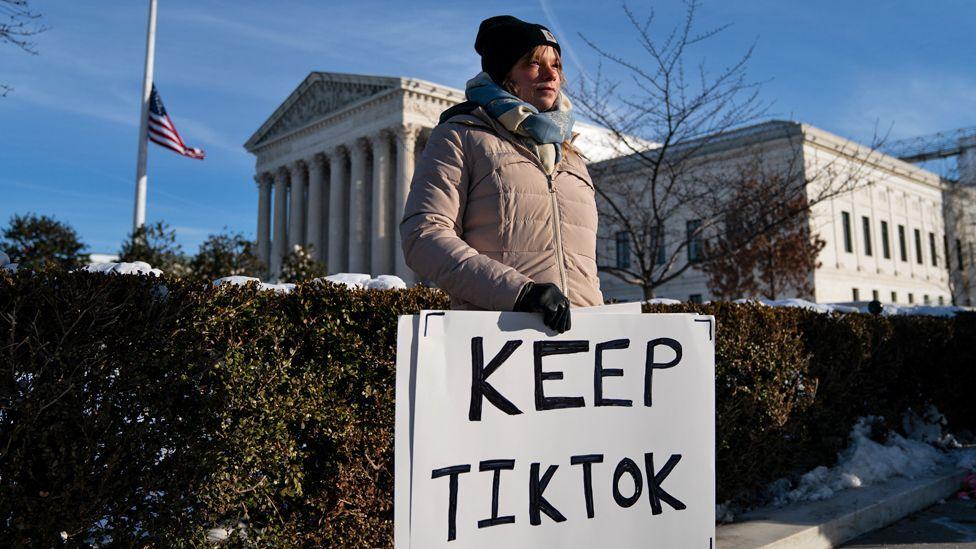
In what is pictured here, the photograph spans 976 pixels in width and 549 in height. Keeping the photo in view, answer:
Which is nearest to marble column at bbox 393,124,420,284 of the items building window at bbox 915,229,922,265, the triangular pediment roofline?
the triangular pediment roofline

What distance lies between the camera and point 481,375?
198 centimetres

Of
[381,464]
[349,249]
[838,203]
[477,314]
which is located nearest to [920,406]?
[381,464]

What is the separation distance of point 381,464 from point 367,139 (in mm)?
46862

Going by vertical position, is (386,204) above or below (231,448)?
above

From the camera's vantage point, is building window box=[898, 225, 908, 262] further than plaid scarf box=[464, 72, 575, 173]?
Yes

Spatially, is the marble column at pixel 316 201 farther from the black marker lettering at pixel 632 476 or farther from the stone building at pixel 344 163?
the black marker lettering at pixel 632 476

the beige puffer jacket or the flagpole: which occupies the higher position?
the flagpole

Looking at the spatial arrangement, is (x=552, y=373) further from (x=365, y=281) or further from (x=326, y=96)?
(x=326, y=96)

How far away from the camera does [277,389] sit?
12.0ft

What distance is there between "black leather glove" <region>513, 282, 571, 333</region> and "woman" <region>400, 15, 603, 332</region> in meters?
0.05

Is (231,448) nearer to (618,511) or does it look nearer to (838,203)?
(618,511)

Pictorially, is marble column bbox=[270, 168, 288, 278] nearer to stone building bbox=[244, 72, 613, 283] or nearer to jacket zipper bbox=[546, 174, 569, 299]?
stone building bbox=[244, 72, 613, 283]

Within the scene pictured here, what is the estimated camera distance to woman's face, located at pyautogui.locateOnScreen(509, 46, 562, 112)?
2.39 m

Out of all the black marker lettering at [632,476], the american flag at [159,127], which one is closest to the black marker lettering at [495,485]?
the black marker lettering at [632,476]
